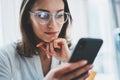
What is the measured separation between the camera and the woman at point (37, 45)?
0.95 m

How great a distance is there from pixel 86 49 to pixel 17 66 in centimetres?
40

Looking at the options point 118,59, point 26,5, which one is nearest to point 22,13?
point 26,5

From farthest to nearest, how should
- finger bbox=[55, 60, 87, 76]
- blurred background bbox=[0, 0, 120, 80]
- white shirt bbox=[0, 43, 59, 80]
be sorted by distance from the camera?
1. blurred background bbox=[0, 0, 120, 80]
2. white shirt bbox=[0, 43, 59, 80]
3. finger bbox=[55, 60, 87, 76]

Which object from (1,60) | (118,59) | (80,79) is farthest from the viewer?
(118,59)

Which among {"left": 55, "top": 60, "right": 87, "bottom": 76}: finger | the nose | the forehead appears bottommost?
{"left": 55, "top": 60, "right": 87, "bottom": 76}: finger

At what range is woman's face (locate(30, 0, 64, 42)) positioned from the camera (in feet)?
3.11

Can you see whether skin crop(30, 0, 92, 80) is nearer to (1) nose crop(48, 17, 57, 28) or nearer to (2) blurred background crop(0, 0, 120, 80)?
(1) nose crop(48, 17, 57, 28)

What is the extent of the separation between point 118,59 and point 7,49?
2.19ft

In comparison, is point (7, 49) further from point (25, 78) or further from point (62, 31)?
point (62, 31)

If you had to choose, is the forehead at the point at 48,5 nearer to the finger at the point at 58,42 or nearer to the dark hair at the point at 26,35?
the dark hair at the point at 26,35

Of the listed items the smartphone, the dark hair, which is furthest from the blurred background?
the smartphone

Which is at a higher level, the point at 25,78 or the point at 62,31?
the point at 62,31

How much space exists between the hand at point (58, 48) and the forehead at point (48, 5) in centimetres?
13

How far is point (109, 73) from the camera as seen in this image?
182cm
